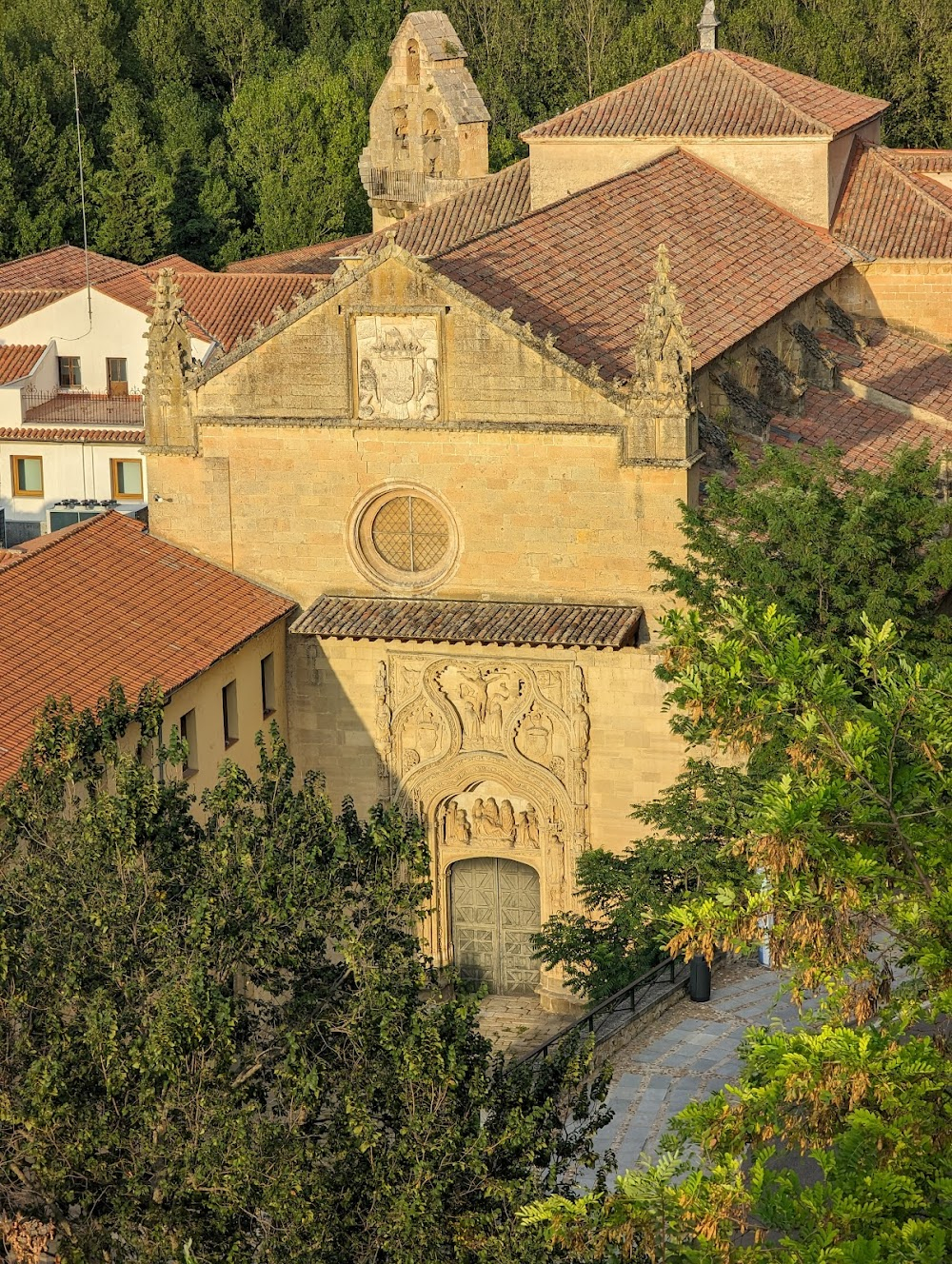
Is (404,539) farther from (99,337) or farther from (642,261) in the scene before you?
(99,337)

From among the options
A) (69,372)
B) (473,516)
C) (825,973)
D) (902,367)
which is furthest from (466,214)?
(825,973)

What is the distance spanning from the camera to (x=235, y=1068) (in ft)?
77.3

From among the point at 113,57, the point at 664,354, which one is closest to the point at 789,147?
the point at 664,354

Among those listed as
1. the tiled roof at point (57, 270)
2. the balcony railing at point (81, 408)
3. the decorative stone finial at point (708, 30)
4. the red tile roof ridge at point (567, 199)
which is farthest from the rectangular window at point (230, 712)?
the tiled roof at point (57, 270)

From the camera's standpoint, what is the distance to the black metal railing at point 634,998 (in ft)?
111

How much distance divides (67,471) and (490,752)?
94.4 ft

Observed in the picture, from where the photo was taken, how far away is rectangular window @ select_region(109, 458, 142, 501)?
221 ft

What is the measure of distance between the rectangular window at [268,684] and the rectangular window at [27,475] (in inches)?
1069

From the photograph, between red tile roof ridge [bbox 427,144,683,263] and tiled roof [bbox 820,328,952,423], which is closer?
red tile roof ridge [bbox 427,144,683,263]

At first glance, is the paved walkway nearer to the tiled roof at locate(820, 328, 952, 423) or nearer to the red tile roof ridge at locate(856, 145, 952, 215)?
the tiled roof at locate(820, 328, 952, 423)

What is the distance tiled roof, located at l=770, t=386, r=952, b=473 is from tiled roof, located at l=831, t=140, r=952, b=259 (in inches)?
223

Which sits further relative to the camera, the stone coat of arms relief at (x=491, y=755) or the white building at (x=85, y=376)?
the white building at (x=85, y=376)

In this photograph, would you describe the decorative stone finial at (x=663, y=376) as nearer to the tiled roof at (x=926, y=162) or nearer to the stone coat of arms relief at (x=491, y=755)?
the stone coat of arms relief at (x=491, y=755)

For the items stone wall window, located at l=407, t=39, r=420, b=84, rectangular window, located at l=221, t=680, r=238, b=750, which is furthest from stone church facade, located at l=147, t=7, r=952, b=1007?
stone wall window, located at l=407, t=39, r=420, b=84
